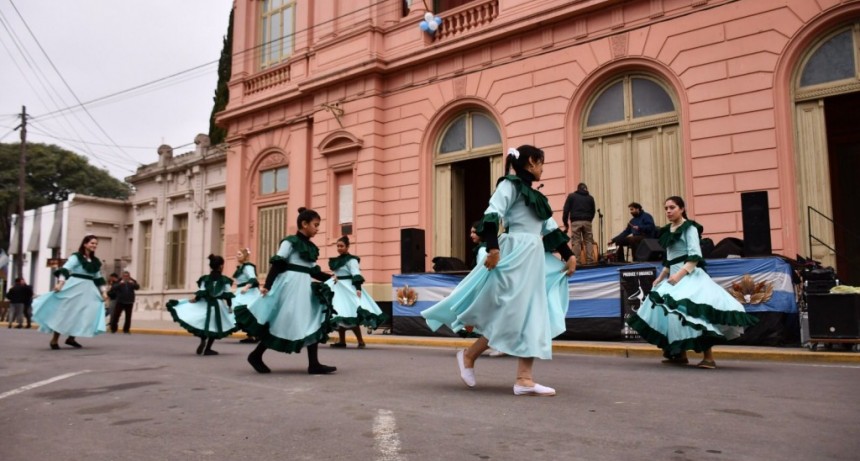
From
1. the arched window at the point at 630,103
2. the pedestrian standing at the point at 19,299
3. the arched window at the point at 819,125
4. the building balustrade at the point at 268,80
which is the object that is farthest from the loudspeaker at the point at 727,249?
the pedestrian standing at the point at 19,299

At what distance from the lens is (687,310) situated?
7.46 metres

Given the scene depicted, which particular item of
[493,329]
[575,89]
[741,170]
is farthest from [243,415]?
[575,89]

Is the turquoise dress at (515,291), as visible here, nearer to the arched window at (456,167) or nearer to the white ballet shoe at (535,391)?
the white ballet shoe at (535,391)

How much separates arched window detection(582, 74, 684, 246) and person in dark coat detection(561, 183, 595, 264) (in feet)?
4.67

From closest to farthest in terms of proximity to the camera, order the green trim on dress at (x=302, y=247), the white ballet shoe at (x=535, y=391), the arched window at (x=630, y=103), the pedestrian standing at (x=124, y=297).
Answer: the white ballet shoe at (x=535, y=391) → the green trim on dress at (x=302, y=247) → the arched window at (x=630, y=103) → the pedestrian standing at (x=124, y=297)

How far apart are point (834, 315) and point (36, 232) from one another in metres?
40.9

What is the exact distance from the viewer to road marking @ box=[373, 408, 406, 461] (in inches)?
138

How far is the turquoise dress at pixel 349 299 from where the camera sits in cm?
1077

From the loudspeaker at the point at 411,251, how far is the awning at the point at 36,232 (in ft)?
103

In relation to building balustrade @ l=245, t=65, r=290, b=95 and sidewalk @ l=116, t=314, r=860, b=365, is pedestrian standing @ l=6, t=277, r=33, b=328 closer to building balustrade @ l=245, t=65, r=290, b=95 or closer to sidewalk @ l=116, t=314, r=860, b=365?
building balustrade @ l=245, t=65, r=290, b=95

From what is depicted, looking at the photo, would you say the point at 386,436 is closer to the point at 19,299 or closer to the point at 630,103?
the point at 630,103

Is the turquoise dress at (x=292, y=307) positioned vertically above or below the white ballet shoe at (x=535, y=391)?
above

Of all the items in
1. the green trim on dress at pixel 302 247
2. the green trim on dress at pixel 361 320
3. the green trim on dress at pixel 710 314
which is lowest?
the green trim on dress at pixel 361 320

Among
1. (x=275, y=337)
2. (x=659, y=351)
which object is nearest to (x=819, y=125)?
(x=659, y=351)
